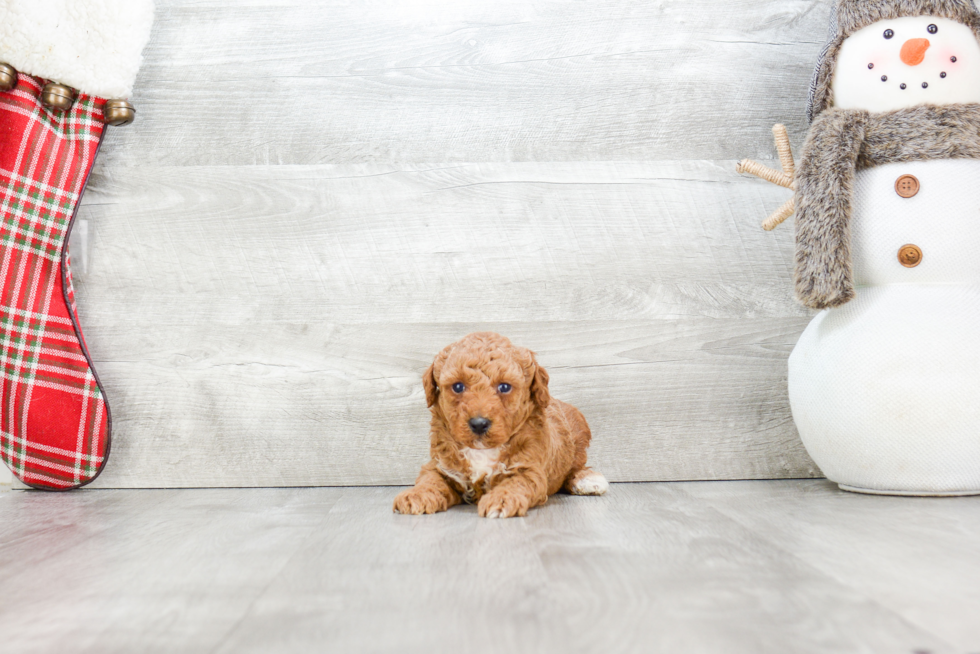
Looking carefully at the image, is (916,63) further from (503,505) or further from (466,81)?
(503,505)

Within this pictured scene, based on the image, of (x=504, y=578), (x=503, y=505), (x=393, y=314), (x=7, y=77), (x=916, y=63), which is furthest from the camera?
(x=393, y=314)

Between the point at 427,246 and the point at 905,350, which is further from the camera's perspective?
the point at 427,246

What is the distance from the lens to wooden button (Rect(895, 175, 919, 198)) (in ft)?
3.28

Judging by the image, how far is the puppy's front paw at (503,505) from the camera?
92cm

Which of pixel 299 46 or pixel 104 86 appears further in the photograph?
pixel 299 46

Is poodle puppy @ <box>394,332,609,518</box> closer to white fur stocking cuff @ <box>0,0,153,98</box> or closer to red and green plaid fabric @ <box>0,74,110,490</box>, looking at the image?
red and green plaid fabric @ <box>0,74,110,490</box>

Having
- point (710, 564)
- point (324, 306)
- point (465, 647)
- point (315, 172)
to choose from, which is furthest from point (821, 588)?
point (315, 172)

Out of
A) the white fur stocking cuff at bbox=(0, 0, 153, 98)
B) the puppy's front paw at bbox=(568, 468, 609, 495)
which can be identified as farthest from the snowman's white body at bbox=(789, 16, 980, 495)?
the white fur stocking cuff at bbox=(0, 0, 153, 98)

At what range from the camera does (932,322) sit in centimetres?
98

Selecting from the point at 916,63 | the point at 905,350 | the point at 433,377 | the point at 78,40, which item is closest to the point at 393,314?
the point at 433,377

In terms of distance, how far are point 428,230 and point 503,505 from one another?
546mm

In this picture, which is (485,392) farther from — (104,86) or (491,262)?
(104,86)

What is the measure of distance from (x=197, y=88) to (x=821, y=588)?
1247 millimetres

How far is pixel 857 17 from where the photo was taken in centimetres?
107
